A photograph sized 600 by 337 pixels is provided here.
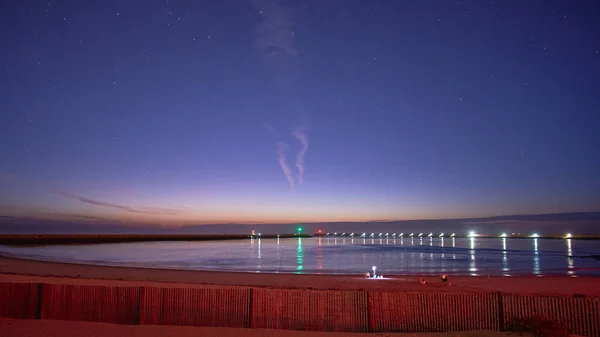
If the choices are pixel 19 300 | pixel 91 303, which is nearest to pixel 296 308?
pixel 91 303

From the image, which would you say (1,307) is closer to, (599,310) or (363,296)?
(363,296)

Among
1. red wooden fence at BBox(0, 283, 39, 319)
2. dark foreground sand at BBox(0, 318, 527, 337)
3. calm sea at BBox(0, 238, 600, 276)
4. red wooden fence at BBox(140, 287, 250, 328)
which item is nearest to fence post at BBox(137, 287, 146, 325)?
red wooden fence at BBox(140, 287, 250, 328)

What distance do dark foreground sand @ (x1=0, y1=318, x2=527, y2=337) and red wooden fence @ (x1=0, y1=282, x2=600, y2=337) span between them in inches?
11.1

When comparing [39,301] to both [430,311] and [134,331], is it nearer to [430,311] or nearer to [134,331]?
[134,331]

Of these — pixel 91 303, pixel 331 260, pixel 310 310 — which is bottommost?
pixel 331 260

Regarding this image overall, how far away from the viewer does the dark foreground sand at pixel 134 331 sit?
1161 centimetres

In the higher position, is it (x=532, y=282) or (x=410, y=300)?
(x=410, y=300)

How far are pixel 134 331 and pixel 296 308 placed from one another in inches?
176

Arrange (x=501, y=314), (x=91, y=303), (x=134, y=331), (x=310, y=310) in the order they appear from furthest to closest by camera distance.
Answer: (x=91, y=303) → (x=310, y=310) → (x=134, y=331) → (x=501, y=314)

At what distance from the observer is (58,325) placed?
40.8ft

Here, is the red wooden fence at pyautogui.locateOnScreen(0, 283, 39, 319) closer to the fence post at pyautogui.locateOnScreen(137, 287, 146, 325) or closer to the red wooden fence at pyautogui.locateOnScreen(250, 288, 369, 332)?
the fence post at pyautogui.locateOnScreen(137, 287, 146, 325)

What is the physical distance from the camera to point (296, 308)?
12.2 m

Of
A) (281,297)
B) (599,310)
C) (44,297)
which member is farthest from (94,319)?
(599,310)

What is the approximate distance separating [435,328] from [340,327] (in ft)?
8.38
